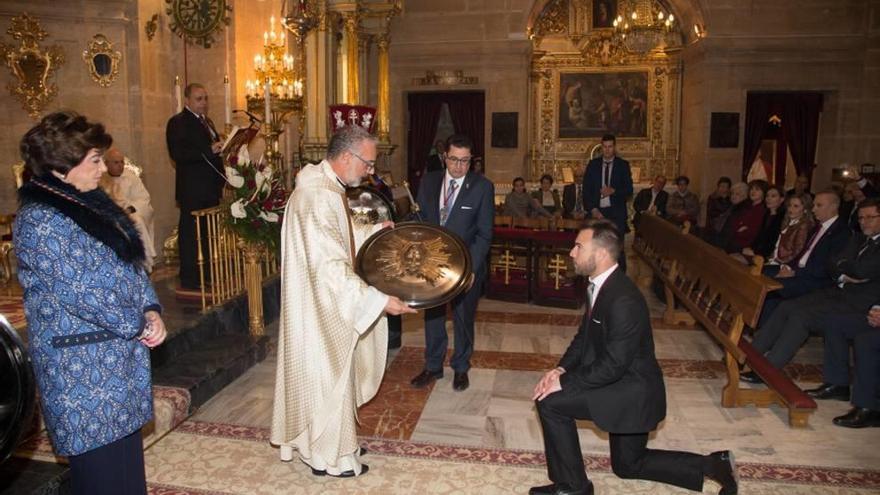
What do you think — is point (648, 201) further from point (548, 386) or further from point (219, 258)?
point (548, 386)

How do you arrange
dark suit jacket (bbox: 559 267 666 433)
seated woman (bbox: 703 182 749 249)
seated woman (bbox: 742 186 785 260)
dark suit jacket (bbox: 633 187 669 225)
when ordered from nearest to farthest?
dark suit jacket (bbox: 559 267 666 433), seated woman (bbox: 742 186 785 260), seated woman (bbox: 703 182 749 249), dark suit jacket (bbox: 633 187 669 225)

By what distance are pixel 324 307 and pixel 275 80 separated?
6.97 metres

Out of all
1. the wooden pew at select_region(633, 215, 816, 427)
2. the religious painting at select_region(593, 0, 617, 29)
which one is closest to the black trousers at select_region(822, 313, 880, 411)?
the wooden pew at select_region(633, 215, 816, 427)

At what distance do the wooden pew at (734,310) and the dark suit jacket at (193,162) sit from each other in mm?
4425

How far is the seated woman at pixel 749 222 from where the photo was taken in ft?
25.4

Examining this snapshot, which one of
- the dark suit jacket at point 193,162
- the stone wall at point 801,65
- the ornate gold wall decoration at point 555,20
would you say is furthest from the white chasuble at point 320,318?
the ornate gold wall decoration at point 555,20

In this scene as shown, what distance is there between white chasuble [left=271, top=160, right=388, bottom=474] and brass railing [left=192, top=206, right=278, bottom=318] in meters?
2.38

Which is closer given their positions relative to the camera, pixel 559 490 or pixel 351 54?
pixel 559 490

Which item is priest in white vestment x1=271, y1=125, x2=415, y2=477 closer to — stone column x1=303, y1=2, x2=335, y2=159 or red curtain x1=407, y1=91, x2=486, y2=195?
stone column x1=303, y1=2, x2=335, y2=159

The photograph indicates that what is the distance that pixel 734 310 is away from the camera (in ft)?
16.1

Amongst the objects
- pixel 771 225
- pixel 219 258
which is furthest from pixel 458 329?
pixel 771 225

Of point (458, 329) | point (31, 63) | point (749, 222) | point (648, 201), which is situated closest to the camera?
point (458, 329)

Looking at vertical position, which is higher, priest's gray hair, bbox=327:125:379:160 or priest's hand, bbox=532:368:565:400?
priest's gray hair, bbox=327:125:379:160

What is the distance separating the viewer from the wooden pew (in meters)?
4.44
